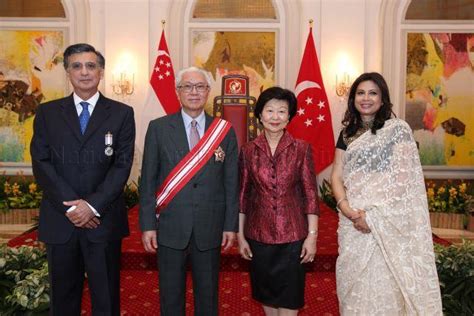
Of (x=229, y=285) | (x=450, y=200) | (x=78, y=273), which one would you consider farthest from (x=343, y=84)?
(x=78, y=273)

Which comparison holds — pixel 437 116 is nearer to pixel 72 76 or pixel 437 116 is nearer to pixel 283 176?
pixel 283 176

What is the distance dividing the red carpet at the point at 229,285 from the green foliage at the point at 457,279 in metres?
0.73

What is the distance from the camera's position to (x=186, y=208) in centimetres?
230

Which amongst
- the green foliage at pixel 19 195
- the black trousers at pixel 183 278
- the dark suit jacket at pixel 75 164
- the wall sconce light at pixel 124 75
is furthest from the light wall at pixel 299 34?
the black trousers at pixel 183 278

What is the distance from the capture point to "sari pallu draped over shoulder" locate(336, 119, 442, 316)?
2.39 metres

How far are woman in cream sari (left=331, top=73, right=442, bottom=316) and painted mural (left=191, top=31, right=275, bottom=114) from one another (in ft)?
16.1

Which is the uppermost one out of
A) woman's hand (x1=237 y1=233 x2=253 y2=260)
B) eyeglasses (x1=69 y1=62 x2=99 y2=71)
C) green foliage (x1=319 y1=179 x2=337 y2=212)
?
eyeglasses (x1=69 y1=62 x2=99 y2=71)

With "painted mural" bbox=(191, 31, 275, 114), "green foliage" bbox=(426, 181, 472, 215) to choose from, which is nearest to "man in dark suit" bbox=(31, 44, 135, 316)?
"painted mural" bbox=(191, 31, 275, 114)

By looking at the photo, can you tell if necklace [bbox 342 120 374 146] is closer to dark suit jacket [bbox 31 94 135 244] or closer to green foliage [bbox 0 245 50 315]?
dark suit jacket [bbox 31 94 135 244]

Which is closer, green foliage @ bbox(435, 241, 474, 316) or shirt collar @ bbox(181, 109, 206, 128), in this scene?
shirt collar @ bbox(181, 109, 206, 128)

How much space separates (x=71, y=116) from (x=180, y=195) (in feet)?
2.22

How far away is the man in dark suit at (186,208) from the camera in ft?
7.52

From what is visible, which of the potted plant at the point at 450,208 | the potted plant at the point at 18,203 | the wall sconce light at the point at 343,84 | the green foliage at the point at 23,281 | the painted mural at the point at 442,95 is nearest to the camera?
the green foliage at the point at 23,281

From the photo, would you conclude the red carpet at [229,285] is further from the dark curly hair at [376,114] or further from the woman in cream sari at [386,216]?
the dark curly hair at [376,114]
